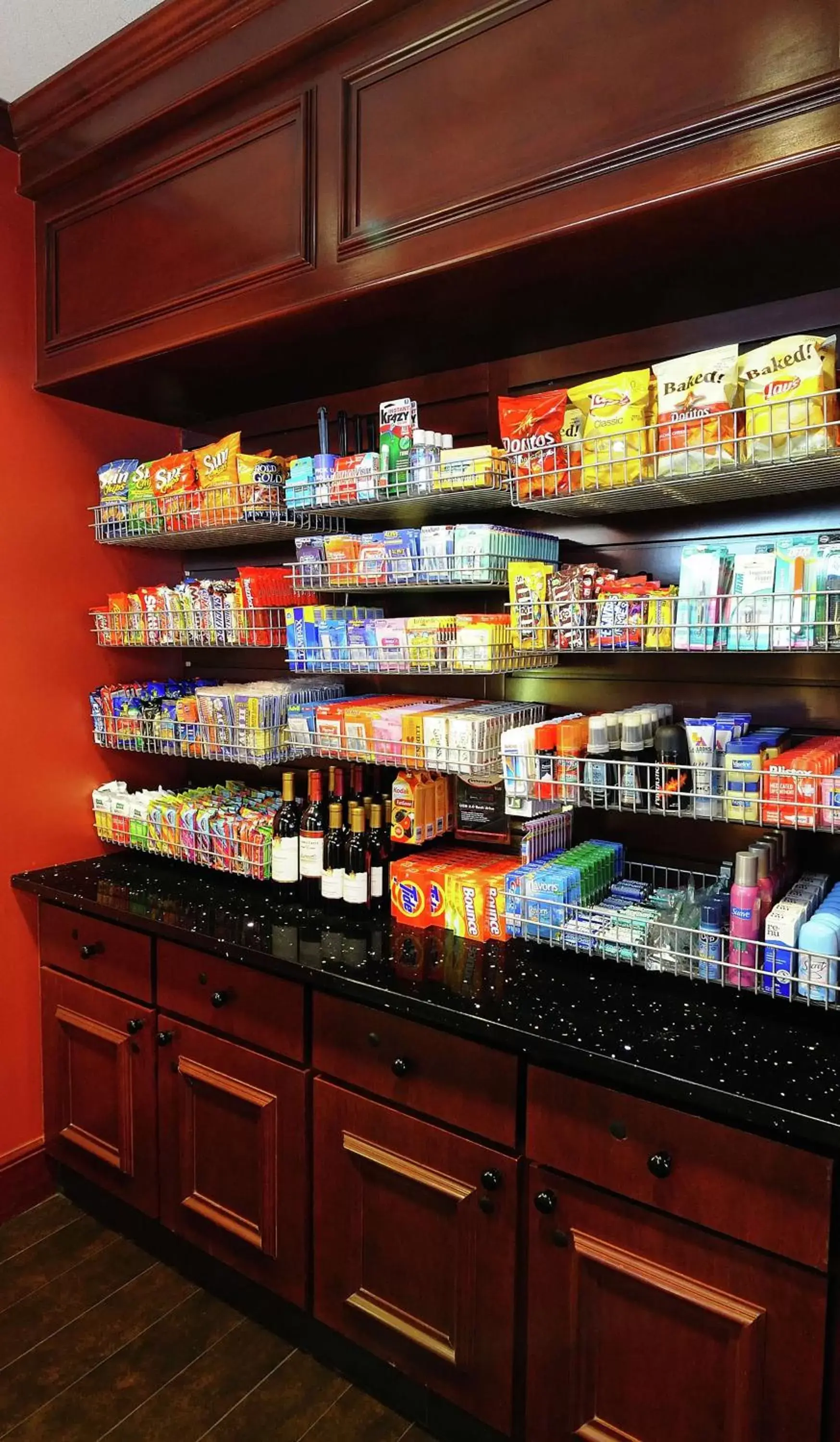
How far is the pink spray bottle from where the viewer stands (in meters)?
1.57

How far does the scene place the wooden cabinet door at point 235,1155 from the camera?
1.93 m

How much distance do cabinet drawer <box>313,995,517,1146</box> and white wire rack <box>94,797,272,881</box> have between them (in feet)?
1.84

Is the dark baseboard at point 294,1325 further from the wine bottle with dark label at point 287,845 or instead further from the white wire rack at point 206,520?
the white wire rack at point 206,520

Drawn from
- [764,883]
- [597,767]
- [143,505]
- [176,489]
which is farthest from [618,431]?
[143,505]

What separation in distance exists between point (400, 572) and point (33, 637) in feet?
4.07

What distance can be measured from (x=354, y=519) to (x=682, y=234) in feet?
3.93

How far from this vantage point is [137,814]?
2611mm

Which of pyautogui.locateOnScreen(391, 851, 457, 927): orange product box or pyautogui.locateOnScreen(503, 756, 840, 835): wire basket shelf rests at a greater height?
pyautogui.locateOnScreen(503, 756, 840, 835): wire basket shelf

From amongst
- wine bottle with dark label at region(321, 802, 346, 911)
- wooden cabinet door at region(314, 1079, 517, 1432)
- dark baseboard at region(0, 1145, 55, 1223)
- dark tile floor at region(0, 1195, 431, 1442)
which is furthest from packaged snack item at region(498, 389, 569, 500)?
dark baseboard at region(0, 1145, 55, 1223)

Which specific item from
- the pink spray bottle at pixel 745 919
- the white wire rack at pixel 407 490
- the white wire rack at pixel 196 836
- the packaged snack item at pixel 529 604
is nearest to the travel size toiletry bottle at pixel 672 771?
the pink spray bottle at pixel 745 919

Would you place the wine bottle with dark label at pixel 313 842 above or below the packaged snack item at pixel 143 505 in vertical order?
below

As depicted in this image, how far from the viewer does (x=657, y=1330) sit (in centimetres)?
144

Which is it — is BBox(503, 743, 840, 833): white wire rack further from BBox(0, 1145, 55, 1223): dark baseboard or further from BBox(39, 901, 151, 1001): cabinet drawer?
BBox(0, 1145, 55, 1223): dark baseboard

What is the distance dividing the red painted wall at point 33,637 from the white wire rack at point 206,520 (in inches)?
5.9
